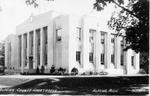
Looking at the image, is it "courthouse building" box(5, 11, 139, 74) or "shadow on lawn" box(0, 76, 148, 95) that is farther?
"courthouse building" box(5, 11, 139, 74)

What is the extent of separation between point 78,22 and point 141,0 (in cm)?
1978

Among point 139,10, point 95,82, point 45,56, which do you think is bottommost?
point 95,82

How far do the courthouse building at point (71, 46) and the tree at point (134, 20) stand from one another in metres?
12.6

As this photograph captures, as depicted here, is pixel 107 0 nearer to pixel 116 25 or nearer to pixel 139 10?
pixel 139 10

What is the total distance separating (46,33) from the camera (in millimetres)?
42812

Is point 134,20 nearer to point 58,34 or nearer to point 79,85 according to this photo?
point 79,85

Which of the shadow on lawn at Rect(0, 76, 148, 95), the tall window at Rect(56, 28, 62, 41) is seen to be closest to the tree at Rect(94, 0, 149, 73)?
the shadow on lawn at Rect(0, 76, 148, 95)

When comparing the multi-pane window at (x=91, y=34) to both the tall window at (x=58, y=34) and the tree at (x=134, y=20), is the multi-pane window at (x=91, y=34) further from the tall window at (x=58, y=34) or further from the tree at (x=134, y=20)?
the tree at (x=134, y=20)

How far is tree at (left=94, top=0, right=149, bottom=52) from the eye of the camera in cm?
1818

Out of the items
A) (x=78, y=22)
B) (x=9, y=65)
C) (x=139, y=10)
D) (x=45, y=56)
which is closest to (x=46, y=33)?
(x=45, y=56)

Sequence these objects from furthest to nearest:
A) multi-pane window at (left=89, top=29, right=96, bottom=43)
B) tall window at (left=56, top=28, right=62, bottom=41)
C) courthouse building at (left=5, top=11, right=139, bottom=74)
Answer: multi-pane window at (left=89, top=29, right=96, bottom=43), tall window at (left=56, top=28, right=62, bottom=41), courthouse building at (left=5, top=11, right=139, bottom=74)

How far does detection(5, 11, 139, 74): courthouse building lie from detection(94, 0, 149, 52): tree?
12.6 m

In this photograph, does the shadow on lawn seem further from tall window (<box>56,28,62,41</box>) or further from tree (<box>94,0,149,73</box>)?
tall window (<box>56,28,62,41</box>)

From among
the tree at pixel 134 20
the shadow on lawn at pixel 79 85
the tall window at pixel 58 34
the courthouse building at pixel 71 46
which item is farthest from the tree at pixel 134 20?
the tall window at pixel 58 34
